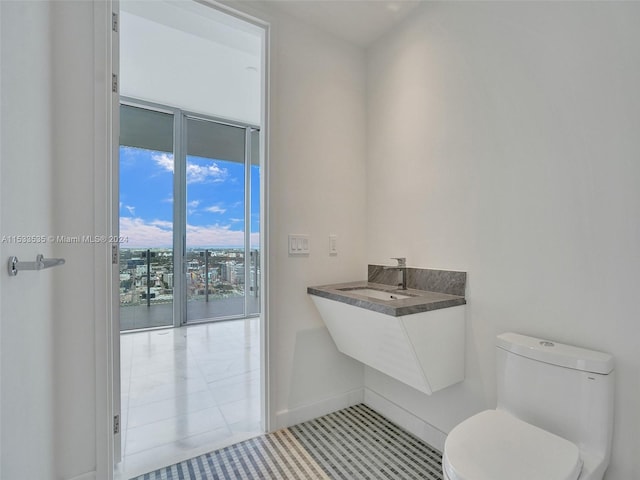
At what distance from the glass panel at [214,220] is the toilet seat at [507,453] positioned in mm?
3974

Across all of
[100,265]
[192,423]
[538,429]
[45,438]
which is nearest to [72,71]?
[100,265]

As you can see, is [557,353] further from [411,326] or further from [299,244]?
[299,244]

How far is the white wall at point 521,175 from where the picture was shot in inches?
46.3

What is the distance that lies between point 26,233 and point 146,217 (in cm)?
328

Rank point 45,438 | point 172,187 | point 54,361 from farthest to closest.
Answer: point 172,187 → point 54,361 → point 45,438

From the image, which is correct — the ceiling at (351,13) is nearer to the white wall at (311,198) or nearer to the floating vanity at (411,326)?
the white wall at (311,198)

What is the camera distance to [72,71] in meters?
1.44

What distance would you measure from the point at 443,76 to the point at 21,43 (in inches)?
73.9

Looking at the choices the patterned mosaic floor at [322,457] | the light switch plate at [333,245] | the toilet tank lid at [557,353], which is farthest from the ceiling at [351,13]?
the patterned mosaic floor at [322,457]

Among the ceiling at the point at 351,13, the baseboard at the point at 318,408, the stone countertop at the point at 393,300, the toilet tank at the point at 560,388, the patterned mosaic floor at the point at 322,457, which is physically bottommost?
the patterned mosaic floor at the point at 322,457

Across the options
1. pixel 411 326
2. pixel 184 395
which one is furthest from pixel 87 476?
pixel 411 326

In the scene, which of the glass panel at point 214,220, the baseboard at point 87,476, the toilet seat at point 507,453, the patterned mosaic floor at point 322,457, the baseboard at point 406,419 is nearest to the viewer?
the toilet seat at point 507,453

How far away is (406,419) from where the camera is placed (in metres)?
1.98

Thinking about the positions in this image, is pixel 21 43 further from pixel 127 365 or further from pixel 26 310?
pixel 127 365
